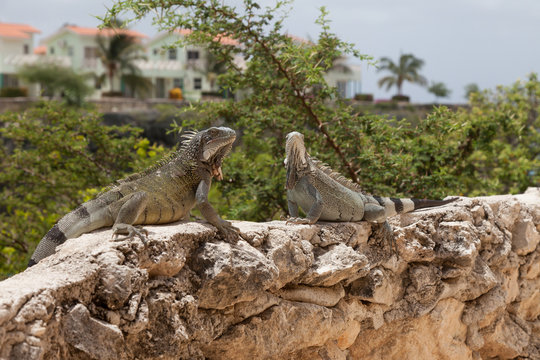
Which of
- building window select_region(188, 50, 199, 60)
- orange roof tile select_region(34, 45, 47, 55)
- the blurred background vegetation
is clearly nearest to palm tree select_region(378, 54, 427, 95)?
building window select_region(188, 50, 199, 60)

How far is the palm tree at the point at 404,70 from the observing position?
52.8 metres

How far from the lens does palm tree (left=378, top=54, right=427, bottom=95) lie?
173ft

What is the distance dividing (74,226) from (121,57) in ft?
131

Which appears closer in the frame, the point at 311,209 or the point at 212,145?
the point at 212,145

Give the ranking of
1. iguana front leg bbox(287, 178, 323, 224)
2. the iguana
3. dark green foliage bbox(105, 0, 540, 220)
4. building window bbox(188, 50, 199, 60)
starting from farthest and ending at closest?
building window bbox(188, 50, 199, 60) → dark green foliage bbox(105, 0, 540, 220) → iguana front leg bbox(287, 178, 323, 224) → the iguana

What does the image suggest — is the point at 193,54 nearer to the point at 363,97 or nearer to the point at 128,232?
the point at 363,97

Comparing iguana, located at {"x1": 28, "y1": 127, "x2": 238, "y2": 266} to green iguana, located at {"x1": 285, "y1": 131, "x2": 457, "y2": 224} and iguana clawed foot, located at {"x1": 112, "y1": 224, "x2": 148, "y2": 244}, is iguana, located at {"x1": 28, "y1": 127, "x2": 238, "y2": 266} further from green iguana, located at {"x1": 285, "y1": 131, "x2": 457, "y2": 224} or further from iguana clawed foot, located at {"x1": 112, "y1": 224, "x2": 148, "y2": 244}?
green iguana, located at {"x1": 285, "y1": 131, "x2": 457, "y2": 224}

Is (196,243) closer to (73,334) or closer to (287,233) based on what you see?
(287,233)

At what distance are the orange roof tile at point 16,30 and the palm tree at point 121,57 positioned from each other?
6.13 metres

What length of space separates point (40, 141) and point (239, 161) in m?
2.97

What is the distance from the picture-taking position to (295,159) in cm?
464

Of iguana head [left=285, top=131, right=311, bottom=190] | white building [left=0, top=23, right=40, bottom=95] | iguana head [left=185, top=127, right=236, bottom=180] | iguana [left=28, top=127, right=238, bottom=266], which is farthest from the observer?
white building [left=0, top=23, right=40, bottom=95]

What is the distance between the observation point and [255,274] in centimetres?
376

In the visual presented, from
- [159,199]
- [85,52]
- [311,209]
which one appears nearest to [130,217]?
[159,199]
